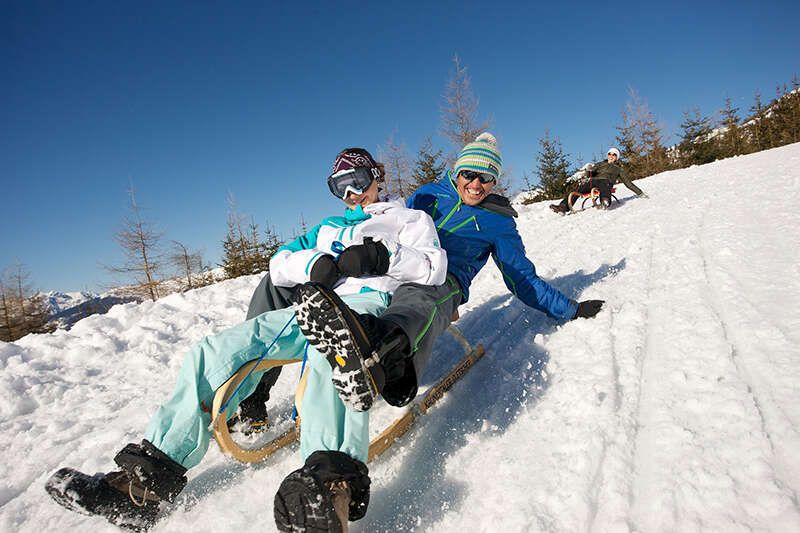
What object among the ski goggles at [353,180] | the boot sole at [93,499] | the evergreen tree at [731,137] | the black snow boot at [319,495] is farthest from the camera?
the evergreen tree at [731,137]

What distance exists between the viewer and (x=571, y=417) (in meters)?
1.68

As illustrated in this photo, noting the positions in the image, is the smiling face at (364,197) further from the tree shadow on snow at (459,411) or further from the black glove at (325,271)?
the tree shadow on snow at (459,411)

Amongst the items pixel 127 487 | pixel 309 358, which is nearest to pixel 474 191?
pixel 309 358

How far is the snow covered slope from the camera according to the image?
48.5 inches

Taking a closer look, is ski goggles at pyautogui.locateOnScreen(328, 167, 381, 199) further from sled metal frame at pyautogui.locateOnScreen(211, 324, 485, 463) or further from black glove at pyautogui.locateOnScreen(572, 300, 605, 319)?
black glove at pyautogui.locateOnScreen(572, 300, 605, 319)

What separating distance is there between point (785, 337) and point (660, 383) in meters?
0.66

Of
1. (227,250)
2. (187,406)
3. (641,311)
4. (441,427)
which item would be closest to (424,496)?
(441,427)

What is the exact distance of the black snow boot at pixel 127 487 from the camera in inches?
52.7

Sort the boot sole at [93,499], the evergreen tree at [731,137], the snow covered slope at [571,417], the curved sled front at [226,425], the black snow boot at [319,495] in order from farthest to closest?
1. the evergreen tree at [731,137]
2. the curved sled front at [226,425]
3. the boot sole at [93,499]
4. the snow covered slope at [571,417]
5. the black snow boot at [319,495]

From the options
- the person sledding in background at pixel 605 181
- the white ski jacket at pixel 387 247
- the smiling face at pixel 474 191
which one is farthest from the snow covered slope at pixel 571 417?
the person sledding in background at pixel 605 181

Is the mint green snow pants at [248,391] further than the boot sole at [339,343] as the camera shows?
Yes

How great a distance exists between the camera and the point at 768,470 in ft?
3.83

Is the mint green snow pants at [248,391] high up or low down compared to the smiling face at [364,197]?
down

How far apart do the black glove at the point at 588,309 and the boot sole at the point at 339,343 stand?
1.95 m
